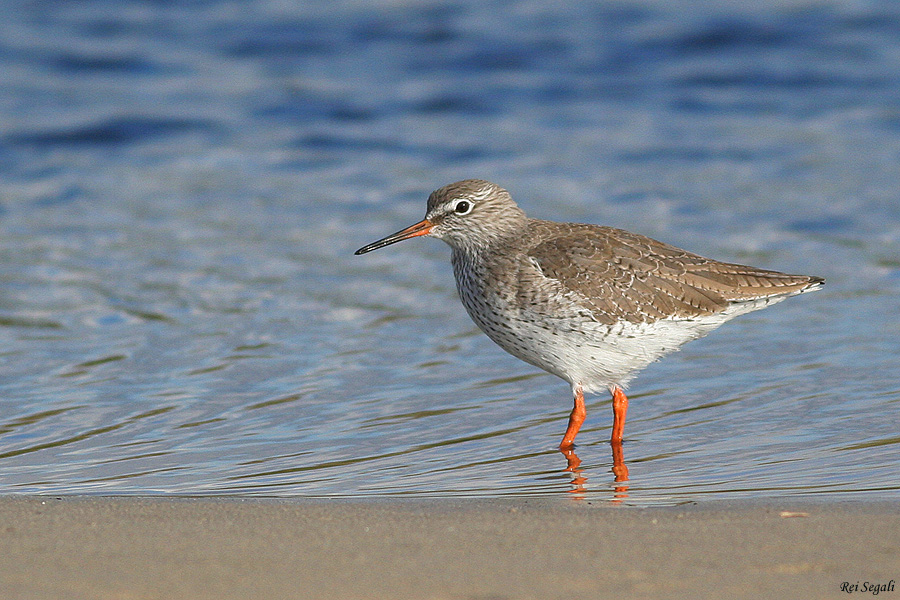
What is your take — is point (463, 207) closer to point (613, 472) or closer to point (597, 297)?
point (597, 297)

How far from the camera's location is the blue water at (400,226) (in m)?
7.17

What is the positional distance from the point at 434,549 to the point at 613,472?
2069mm

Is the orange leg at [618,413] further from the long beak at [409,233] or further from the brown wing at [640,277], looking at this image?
the long beak at [409,233]

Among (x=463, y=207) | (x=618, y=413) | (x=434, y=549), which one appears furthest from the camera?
(x=463, y=207)

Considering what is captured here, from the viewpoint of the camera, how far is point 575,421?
7.69 metres

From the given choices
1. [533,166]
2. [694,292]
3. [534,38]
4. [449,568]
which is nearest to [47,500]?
[449,568]

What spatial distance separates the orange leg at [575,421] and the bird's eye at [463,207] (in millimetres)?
1521

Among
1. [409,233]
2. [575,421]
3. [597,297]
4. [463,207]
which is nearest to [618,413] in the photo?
[575,421]

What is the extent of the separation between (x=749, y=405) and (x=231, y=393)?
350 centimetres

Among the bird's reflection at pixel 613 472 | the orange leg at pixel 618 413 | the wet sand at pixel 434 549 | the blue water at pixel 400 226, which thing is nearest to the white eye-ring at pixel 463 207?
the blue water at pixel 400 226

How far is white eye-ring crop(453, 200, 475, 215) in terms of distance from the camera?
8.44 metres

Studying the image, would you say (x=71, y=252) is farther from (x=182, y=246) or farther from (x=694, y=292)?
(x=694, y=292)

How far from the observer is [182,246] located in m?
12.0

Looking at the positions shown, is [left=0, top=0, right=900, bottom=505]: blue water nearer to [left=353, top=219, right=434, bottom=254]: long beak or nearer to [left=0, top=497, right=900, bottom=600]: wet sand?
[left=0, top=497, right=900, bottom=600]: wet sand
